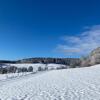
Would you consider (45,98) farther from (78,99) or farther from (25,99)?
(78,99)

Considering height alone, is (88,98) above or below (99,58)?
below

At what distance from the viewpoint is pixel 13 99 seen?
1313cm

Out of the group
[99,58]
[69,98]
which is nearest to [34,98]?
[69,98]

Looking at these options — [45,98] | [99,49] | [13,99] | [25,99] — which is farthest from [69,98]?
[99,49]

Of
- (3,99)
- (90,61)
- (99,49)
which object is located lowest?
(3,99)

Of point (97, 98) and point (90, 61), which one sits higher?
point (90, 61)

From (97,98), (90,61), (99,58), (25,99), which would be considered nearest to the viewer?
(97,98)

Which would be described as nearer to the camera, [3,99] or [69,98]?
Answer: [69,98]

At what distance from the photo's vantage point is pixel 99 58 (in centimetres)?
7738

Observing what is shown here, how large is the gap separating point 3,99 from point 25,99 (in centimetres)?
168

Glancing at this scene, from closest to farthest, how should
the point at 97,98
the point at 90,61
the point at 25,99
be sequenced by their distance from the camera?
the point at 97,98 → the point at 25,99 → the point at 90,61

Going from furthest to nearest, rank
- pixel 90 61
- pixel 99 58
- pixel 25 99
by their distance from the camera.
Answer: pixel 90 61 < pixel 99 58 < pixel 25 99

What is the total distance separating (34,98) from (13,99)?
1.47 meters

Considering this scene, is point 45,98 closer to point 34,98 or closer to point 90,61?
point 34,98
